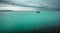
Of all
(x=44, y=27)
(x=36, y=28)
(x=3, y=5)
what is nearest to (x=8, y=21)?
(x=3, y=5)

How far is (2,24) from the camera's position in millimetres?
940

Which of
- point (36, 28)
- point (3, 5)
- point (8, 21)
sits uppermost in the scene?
Answer: point (3, 5)

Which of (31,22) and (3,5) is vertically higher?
(3,5)

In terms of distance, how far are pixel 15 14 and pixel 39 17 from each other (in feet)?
1.06

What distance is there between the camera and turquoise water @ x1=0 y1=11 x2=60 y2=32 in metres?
0.93

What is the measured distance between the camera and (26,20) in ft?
3.06

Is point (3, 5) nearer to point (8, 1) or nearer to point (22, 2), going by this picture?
point (8, 1)

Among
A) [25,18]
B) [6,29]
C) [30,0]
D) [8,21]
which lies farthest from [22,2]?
[6,29]

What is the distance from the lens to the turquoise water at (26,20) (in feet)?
3.05

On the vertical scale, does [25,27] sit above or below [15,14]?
below

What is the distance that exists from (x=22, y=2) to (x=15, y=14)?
19 centimetres

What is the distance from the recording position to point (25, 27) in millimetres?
932

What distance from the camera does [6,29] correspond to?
0.94 m

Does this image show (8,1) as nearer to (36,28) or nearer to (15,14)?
(15,14)
